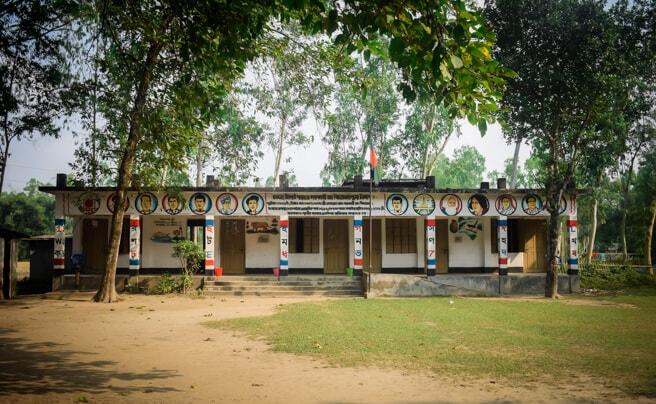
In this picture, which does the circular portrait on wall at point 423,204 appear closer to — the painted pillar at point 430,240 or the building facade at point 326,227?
the building facade at point 326,227

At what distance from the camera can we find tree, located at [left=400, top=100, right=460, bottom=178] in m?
27.7

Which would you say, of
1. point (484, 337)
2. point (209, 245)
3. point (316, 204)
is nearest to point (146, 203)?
point (209, 245)

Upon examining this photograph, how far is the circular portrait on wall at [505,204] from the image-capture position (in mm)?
17672

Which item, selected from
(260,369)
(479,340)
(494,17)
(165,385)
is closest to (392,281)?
(479,340)

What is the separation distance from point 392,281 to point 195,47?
11741 millimetres

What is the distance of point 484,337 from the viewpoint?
8.59 meters

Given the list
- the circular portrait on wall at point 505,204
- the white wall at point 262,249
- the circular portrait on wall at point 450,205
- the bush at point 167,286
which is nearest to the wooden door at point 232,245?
the white wall at point 262,249

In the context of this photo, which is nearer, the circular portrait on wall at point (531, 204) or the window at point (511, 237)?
the circular portrait on wall at point (531, 204)

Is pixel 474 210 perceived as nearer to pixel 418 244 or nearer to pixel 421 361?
pixel 418 244

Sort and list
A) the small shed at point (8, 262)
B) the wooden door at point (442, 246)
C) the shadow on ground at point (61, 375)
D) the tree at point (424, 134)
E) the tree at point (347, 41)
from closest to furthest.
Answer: the tree at point (347, 41)
the shadow on ground at point (61, 375)
the small shed at point (8, 262)
the wooden door at point (442, 246)
the tree at point (424, 134)

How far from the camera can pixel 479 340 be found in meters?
8.30

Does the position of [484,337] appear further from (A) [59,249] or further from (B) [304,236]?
(A) [59,249]

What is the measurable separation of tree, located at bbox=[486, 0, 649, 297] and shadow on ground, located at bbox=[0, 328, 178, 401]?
13.6 m

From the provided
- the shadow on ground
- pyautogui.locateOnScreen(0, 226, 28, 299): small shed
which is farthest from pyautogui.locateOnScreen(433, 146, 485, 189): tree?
the shadow on ground
